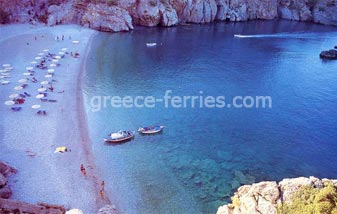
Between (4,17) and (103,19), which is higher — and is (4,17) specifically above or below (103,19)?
below

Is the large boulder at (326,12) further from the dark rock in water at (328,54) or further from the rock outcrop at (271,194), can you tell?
the rock outcrop at (271,194)

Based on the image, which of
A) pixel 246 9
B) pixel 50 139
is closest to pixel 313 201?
pixel 50 139

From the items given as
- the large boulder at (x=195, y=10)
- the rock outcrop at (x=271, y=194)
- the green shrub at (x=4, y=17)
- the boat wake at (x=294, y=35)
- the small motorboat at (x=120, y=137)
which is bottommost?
the small motorboat at (x=120, y=137)

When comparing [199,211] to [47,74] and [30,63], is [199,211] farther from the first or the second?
[30,63]

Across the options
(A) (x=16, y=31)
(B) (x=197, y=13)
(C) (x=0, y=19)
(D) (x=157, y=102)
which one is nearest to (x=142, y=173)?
(D) (x=157, y=102)

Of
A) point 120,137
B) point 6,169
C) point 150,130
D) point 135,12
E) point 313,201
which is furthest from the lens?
point 135,12

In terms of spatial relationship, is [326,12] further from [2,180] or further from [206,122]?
[2,180]

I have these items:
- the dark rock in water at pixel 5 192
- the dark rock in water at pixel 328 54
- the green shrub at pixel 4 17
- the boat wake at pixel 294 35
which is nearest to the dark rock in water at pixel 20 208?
the dark rock in water at pixel 5 192
